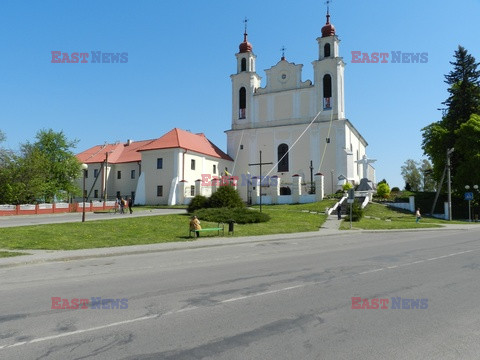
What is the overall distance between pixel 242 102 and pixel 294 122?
8987 millimetres

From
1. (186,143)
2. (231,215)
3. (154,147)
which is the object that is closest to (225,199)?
(231,215)

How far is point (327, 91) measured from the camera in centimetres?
5159

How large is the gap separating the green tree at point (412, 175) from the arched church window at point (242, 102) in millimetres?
45134

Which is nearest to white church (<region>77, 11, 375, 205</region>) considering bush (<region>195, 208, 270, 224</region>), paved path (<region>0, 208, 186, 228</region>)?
paved path (<region>0, 208, 186, 228</region>)

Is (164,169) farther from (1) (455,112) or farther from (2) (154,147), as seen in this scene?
(1) (455,112)

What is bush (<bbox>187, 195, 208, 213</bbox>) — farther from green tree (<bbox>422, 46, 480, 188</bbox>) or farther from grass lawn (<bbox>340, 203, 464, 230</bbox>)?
green tree (<bbox>422, 46, 480, 188</bbox>)

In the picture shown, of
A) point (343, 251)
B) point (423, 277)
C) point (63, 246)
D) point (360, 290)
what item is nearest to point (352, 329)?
point (360, 290)

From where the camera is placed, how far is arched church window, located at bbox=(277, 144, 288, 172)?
53219 millimetres

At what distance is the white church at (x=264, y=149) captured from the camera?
47.5 metres

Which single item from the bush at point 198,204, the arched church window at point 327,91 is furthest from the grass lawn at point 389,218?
the arched church window at point 327,91

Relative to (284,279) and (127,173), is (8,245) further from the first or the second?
(127,173)

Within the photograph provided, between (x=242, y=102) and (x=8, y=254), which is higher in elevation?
(x=242, y=102)

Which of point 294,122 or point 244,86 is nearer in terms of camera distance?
point 294,122

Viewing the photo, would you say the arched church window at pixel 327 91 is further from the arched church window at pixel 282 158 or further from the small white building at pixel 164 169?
the small white building at pixel 164 169
